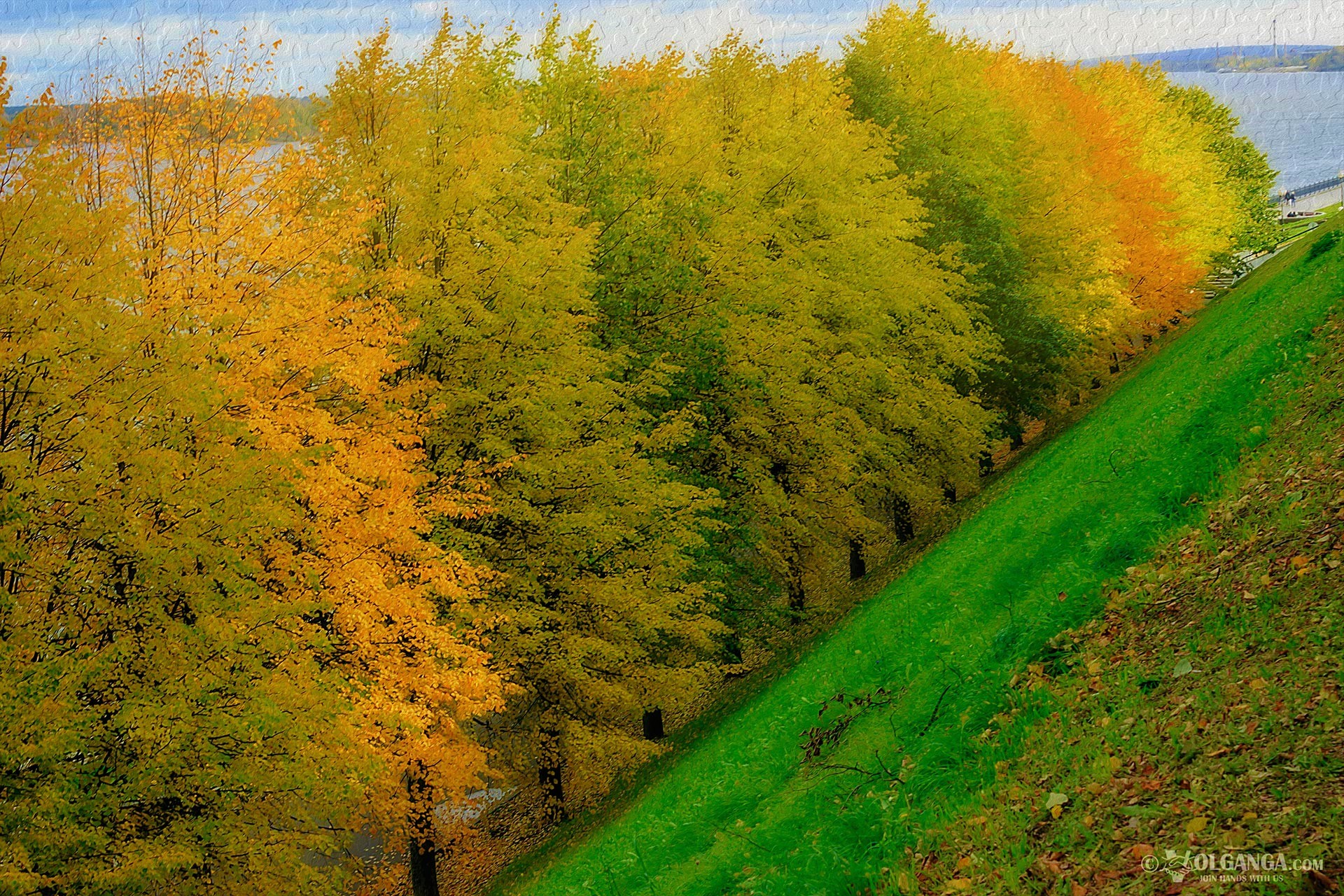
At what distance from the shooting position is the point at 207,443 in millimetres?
12828

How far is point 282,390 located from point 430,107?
22.5ft

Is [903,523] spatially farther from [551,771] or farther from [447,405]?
[447,405]

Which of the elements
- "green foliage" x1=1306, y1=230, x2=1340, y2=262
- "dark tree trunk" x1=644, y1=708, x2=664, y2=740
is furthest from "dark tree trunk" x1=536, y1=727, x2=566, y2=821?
"green foliage" x1=1306, y1=230, x2=1340, y2=262

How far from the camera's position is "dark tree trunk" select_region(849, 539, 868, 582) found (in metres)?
30.9

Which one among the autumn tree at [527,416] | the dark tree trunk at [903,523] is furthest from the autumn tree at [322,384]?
the dark tree trunk at [903,523]

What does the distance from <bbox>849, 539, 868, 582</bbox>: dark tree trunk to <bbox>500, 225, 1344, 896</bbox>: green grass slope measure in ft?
50.0

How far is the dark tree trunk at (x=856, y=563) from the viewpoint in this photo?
3093 cm

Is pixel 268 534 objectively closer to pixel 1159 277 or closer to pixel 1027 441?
pixel 1027 441

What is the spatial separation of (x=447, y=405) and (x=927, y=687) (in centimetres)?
1137

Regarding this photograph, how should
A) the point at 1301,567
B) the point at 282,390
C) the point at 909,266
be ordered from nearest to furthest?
1. the point at 1301,567
2. the point at 282,390
3. the point at 909,266

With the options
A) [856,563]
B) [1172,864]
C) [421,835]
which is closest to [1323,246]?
[856,563]

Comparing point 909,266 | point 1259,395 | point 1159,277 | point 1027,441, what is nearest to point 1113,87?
point 1159,277

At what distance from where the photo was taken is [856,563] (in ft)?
104

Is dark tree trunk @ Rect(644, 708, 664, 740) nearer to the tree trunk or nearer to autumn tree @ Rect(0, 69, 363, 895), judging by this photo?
the tree trunk
